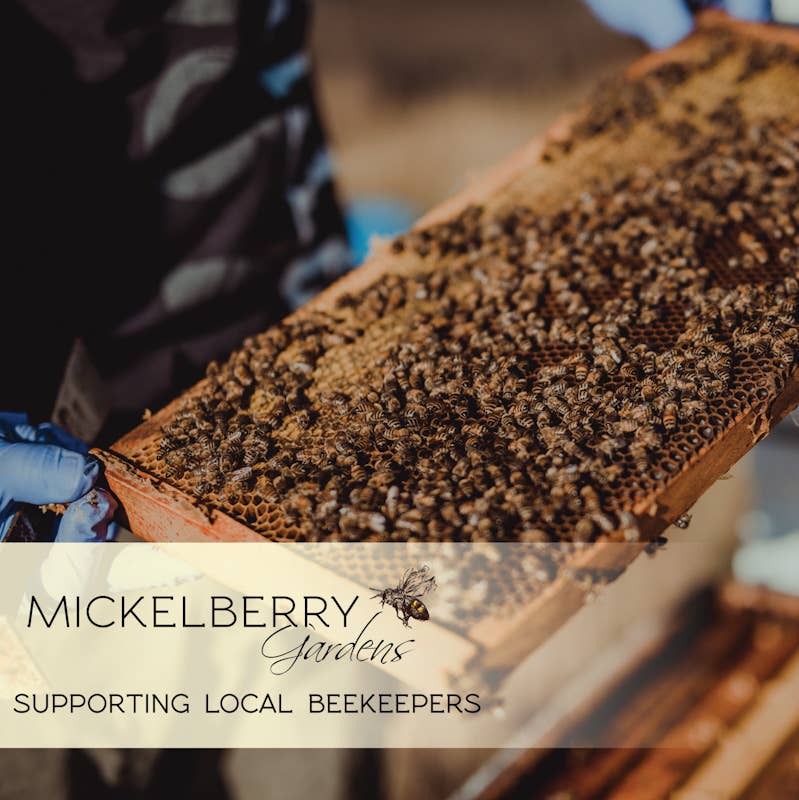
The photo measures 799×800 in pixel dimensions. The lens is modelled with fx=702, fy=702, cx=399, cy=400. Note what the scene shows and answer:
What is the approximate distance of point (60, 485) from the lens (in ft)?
9.55

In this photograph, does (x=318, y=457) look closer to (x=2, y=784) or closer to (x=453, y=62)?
(x=2, y=784)

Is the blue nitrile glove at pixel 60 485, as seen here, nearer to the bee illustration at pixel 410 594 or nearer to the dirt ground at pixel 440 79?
the bee illustration at pixel 410 594

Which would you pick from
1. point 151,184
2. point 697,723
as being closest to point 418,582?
point 151,184

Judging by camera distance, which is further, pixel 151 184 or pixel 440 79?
pixel 440 79

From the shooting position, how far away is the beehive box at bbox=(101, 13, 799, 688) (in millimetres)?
2410

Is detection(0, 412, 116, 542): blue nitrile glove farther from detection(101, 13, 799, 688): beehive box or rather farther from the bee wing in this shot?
the bee wing

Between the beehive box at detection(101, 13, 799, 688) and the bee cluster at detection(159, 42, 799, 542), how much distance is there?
10 millimetres

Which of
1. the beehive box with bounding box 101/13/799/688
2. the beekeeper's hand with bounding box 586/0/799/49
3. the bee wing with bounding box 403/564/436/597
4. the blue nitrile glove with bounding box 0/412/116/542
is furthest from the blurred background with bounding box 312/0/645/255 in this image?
the bee wing with bounding box 403/564/436/597

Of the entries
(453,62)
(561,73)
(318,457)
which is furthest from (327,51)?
(318,457)

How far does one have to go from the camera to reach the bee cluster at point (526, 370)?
249cm

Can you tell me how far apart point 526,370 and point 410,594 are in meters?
1.17

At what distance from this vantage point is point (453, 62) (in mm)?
7395

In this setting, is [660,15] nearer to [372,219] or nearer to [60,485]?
[372,219]

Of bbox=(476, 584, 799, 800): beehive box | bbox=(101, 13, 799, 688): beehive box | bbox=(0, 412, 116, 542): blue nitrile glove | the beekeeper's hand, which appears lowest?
bbox=(476, 584, 799, 800): beehive box
